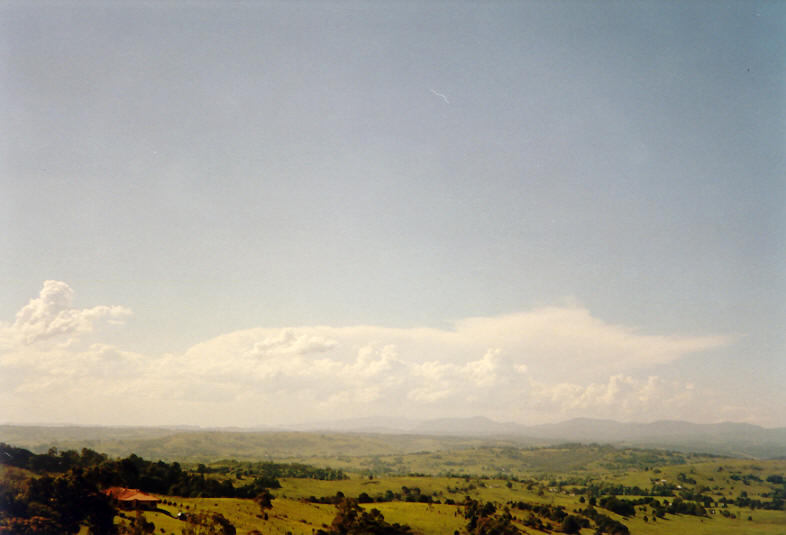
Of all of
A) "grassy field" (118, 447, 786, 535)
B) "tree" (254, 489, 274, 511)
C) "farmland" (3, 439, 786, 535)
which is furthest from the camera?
"tree" (254, 489, 274, 511)

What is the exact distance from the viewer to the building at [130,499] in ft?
196

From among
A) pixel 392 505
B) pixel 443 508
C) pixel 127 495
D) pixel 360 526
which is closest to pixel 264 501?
pixel 360 526

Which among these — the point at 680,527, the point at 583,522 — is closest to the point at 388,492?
the point at 583,522

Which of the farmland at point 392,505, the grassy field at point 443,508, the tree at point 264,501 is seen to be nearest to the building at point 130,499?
the farmland at point 392,505

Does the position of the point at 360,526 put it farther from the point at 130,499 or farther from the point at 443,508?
the point at 443,508

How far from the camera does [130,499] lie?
61969 millimetres

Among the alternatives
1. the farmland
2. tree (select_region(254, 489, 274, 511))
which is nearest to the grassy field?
the farmland

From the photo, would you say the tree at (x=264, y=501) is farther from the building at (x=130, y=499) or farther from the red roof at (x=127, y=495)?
the red roof at (x=127, y=495)

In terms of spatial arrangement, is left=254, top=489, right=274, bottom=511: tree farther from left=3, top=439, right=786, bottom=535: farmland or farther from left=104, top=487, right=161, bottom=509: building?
left=104, top=487, right=161, bottom=509: building

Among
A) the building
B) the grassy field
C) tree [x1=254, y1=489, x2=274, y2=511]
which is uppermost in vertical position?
the building

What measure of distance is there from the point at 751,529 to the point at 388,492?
90.4 m

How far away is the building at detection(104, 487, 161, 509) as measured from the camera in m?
59.6

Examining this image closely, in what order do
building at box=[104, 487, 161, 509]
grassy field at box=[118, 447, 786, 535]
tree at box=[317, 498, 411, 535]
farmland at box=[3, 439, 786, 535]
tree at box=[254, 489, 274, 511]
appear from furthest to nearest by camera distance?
1. tree at box=[254, 489, 274, 511]
2. grassy field at box=[118, 447, 786, 535]
3. tree at box=[317, 498, 411, 535]
4. farmland at box=[3, 439, 786, 535]
5. building at box=[104, 487, 161, 509]

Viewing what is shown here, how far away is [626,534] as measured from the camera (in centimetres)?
10150
